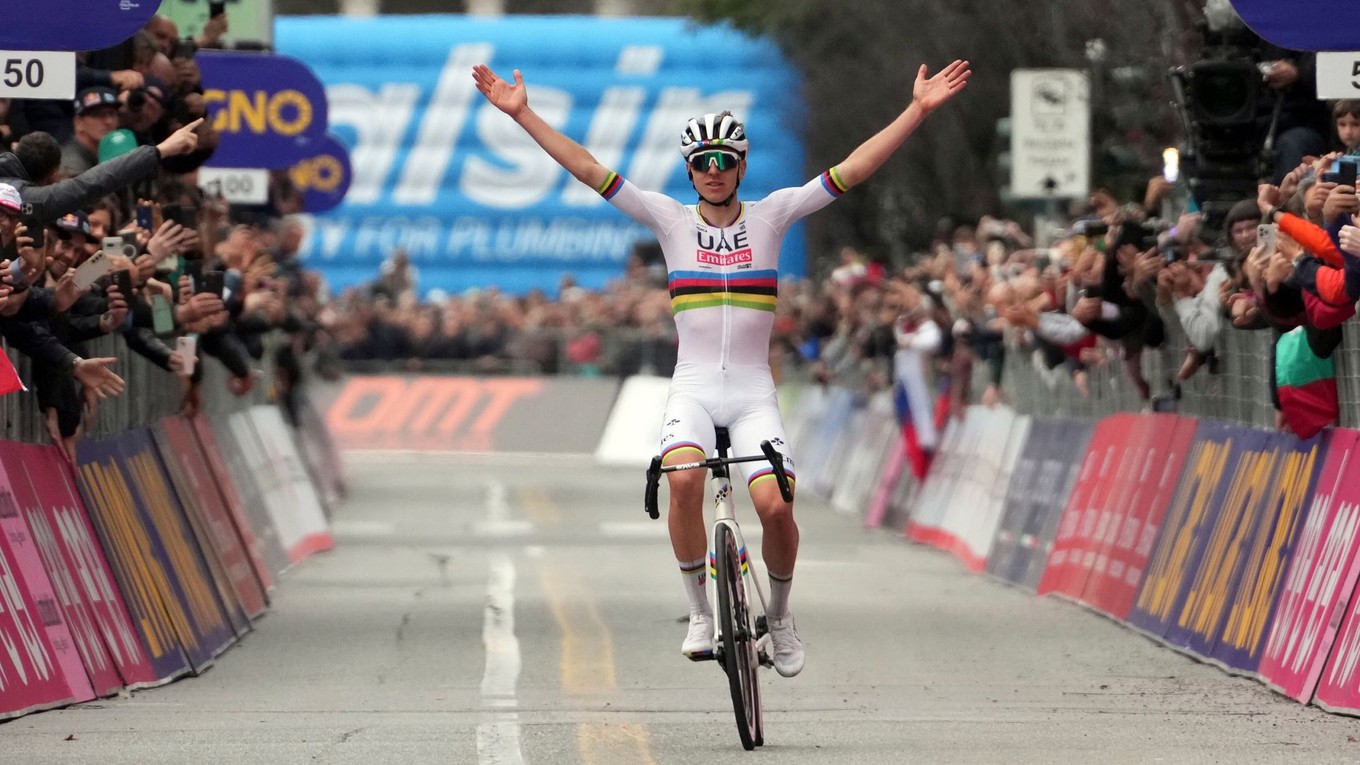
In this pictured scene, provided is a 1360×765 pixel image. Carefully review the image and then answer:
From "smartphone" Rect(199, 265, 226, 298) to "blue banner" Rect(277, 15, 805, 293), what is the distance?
130 ft

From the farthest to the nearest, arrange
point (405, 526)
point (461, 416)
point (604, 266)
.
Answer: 1. point (604, 266)
2. point (461, 416)
3. point (405, 526)

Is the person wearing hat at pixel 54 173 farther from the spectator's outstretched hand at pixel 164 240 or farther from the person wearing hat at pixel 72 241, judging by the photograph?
the spectator's outstretched hand at pixel 164 240

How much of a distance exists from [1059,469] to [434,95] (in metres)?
40.6

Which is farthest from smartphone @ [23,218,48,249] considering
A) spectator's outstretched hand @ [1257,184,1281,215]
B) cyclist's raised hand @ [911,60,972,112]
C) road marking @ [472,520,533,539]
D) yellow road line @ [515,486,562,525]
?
yellow road line @ [515,486,562,525]

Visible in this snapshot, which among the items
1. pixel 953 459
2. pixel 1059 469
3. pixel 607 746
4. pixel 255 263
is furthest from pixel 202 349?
pixel 607 746

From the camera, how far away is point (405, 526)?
25.7m

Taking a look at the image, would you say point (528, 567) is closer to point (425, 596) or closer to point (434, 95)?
point (425, 596)

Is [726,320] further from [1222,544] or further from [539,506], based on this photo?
[539,506]

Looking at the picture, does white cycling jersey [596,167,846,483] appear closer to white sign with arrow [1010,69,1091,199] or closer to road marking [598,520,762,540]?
road marking [598,520,762,540]

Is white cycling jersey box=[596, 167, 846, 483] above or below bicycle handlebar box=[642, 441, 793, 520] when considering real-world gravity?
above

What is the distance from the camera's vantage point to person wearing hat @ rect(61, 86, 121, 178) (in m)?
15.1

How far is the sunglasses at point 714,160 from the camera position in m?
11.7

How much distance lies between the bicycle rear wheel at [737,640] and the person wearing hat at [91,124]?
5.31 m

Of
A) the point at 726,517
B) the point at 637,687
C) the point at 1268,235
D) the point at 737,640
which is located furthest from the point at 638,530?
the point at 737,640
